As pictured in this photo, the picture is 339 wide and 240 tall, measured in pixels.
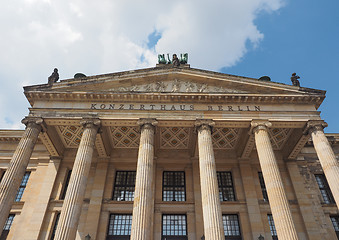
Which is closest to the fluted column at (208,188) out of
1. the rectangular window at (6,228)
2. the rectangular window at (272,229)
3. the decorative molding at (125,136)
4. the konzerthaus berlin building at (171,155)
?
the konzerthaus berlin building at (171,155)

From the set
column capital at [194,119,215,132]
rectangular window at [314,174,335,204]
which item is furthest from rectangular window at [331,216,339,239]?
column capital at [194,119,215,132]

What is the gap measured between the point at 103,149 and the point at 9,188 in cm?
847

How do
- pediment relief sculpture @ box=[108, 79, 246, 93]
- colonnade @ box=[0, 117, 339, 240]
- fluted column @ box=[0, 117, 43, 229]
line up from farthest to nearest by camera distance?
pediment relief sculpture @ box=[108, 79, 246, 93] → fluted column @ box=[0, 117, 43, 229] → colonnade @ box=[0, 117, 339, 240]

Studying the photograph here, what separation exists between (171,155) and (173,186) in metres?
3.04

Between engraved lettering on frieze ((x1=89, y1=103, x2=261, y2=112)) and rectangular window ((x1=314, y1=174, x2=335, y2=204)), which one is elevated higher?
engraved lettering on frieze ((x1=89, y1=103, x2=261, y2=112))

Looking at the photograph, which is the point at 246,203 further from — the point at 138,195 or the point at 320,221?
the point at 138,195

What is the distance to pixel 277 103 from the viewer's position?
73.8 ft

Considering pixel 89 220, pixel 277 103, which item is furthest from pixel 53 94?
pixel 277 103

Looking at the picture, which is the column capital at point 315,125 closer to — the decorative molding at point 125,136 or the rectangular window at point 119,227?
the decorative molding at point 125,136

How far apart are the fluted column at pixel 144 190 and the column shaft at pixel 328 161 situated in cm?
1271

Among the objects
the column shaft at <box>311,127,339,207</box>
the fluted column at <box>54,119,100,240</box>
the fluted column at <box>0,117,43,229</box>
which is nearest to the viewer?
the fluted column at <box>54,119,100,240</box>

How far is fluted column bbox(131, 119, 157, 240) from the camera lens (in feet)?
51.9

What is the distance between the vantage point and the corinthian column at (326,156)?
1848 cm

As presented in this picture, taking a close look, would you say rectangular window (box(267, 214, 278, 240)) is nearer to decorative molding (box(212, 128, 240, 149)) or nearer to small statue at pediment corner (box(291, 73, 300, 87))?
decorative molding (box(212, 128, 240, 149))
